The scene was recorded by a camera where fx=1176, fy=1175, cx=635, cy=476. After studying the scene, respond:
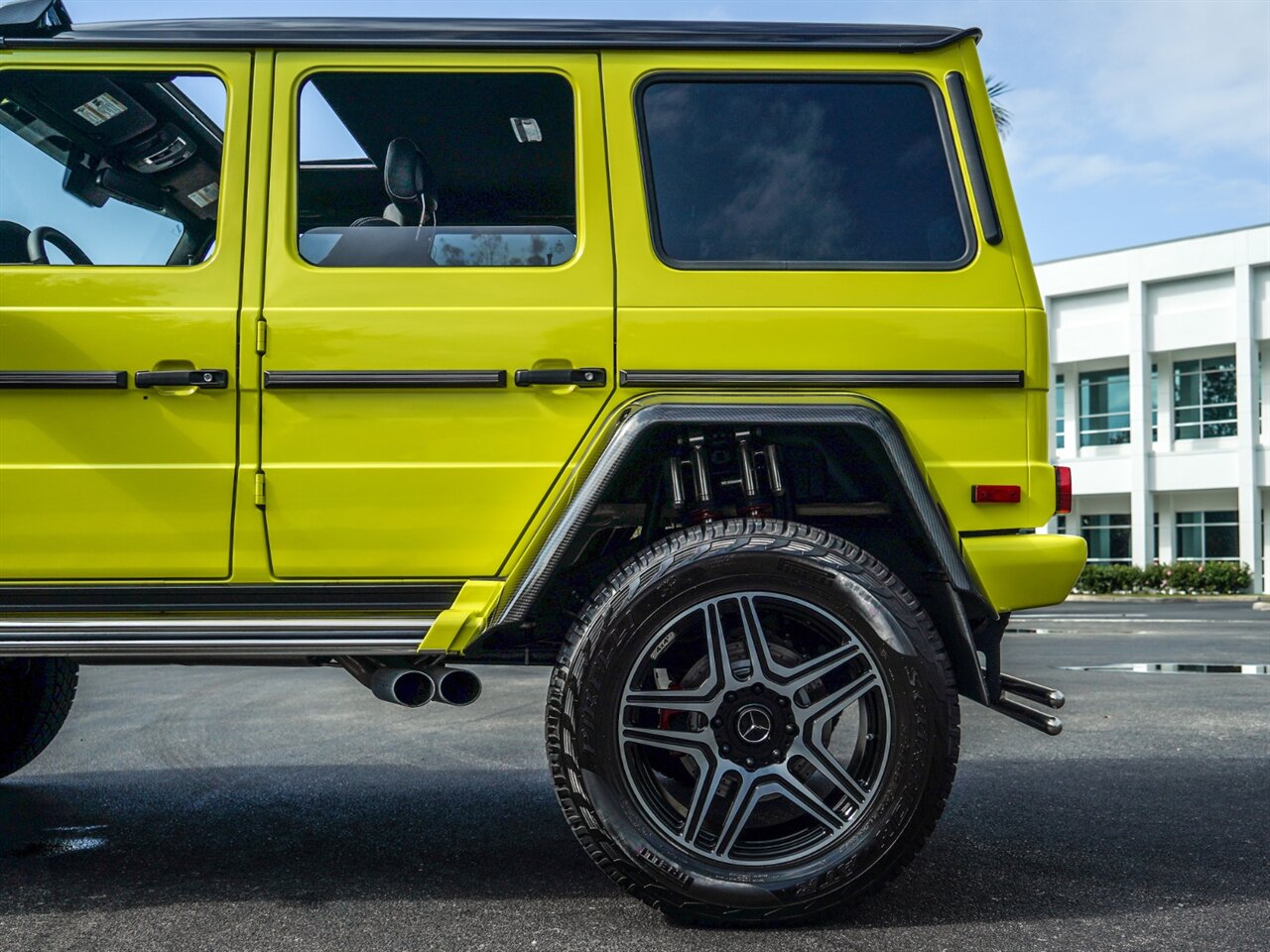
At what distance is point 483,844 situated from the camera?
12.9 ft

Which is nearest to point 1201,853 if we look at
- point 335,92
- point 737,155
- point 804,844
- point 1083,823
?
point 1083,823

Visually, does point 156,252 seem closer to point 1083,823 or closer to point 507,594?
point 507,594

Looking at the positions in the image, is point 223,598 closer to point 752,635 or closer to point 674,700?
point 674,700

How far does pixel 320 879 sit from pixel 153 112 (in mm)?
A: 2292

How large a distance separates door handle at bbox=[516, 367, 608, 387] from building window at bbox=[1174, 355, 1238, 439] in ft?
123

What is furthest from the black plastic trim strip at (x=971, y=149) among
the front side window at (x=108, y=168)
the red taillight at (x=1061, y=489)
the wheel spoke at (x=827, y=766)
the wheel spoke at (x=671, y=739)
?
the front side window at (x=108, y=168)

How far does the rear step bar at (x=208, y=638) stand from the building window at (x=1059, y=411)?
39646mm

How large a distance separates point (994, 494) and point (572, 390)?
1204 millimetres

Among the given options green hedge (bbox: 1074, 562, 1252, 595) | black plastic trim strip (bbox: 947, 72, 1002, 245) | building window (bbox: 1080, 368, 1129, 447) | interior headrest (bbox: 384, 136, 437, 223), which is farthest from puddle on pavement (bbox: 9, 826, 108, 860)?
building window (bbox: 1080, 368, 1129, 447)

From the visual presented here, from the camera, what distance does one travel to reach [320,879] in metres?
3.47

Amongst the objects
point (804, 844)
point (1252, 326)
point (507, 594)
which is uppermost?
point (1252, 326)

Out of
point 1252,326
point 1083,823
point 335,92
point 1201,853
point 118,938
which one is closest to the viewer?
point 118,938

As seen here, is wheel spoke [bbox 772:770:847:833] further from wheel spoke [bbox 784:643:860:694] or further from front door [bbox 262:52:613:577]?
front door [bbox 262:52:613:577]

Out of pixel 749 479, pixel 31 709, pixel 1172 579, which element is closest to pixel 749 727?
pixel 749 479
